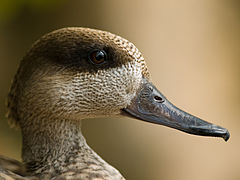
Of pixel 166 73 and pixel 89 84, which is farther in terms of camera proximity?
pixel 166 73

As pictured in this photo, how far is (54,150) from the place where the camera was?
4.34ft

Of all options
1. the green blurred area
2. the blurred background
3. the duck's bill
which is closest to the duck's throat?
the duck's bill

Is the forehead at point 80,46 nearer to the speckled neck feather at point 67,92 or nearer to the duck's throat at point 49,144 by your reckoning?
the speckled neck feather at point 67,92

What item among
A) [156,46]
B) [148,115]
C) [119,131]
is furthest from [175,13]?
[148,115]

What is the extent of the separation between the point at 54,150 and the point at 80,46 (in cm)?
30

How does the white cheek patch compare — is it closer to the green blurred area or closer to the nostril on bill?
the nostril on bill

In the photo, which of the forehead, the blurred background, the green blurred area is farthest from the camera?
the blurred background

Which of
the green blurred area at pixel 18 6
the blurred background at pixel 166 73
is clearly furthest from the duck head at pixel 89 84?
the blurred background at pixel 166 73

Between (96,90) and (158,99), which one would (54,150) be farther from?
(158,99)

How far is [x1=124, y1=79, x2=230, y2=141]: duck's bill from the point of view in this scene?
127 centimetres

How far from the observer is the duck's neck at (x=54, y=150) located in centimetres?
131

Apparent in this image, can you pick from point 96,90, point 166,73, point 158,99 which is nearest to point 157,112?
point 158,99

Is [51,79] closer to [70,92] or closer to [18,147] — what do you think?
[70,92]

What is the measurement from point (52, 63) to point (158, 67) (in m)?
1.60
